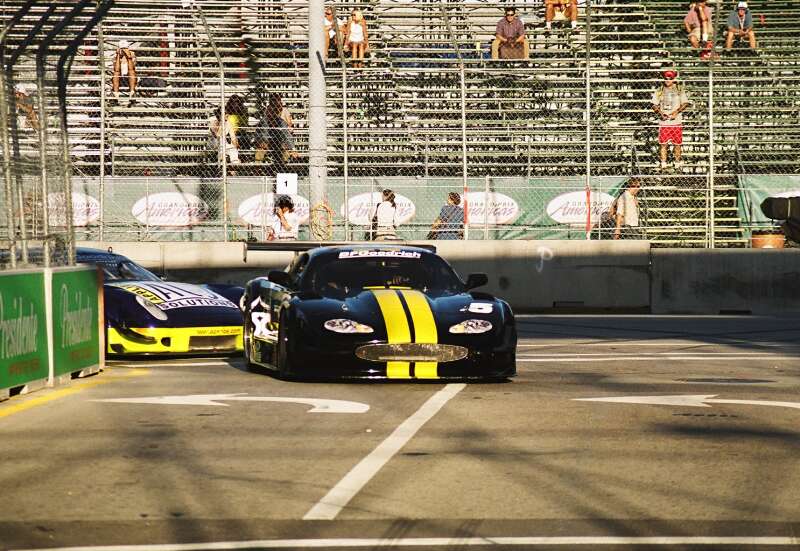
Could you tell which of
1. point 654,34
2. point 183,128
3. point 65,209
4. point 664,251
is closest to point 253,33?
point 183,128

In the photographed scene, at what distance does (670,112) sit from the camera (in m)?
28.5

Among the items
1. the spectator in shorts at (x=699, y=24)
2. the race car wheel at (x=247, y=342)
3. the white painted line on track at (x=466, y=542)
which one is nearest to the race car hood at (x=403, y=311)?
the race car wheel at (x=247, y=342)

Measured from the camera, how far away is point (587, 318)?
22.7 m

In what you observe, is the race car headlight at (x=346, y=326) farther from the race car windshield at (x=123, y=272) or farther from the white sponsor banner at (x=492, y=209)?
the white sponsor banner at (x=492, y=209)

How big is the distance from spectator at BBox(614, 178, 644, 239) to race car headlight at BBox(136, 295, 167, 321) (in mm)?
12575

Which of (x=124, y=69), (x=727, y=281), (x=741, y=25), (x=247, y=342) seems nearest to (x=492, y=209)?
(x=727, y=281)

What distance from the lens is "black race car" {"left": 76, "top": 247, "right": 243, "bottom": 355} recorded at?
47.8ft

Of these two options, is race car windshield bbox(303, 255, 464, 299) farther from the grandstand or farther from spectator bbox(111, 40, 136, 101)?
spectator bbox(111, 40, 136, 101)

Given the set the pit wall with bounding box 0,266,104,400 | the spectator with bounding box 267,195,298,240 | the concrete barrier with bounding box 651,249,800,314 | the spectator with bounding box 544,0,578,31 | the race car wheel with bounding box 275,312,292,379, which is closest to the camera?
the pit wall with bounding box 0,266,104,400

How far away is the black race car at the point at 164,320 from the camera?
47.8 feet

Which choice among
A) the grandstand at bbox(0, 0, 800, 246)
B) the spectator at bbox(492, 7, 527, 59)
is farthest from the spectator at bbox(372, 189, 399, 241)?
the spectator at bbox(492, 7, 527, 59)

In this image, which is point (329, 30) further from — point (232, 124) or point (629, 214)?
point (629, 214)

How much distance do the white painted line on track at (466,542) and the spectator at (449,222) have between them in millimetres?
20014

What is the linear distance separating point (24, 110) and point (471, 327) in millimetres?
3821
